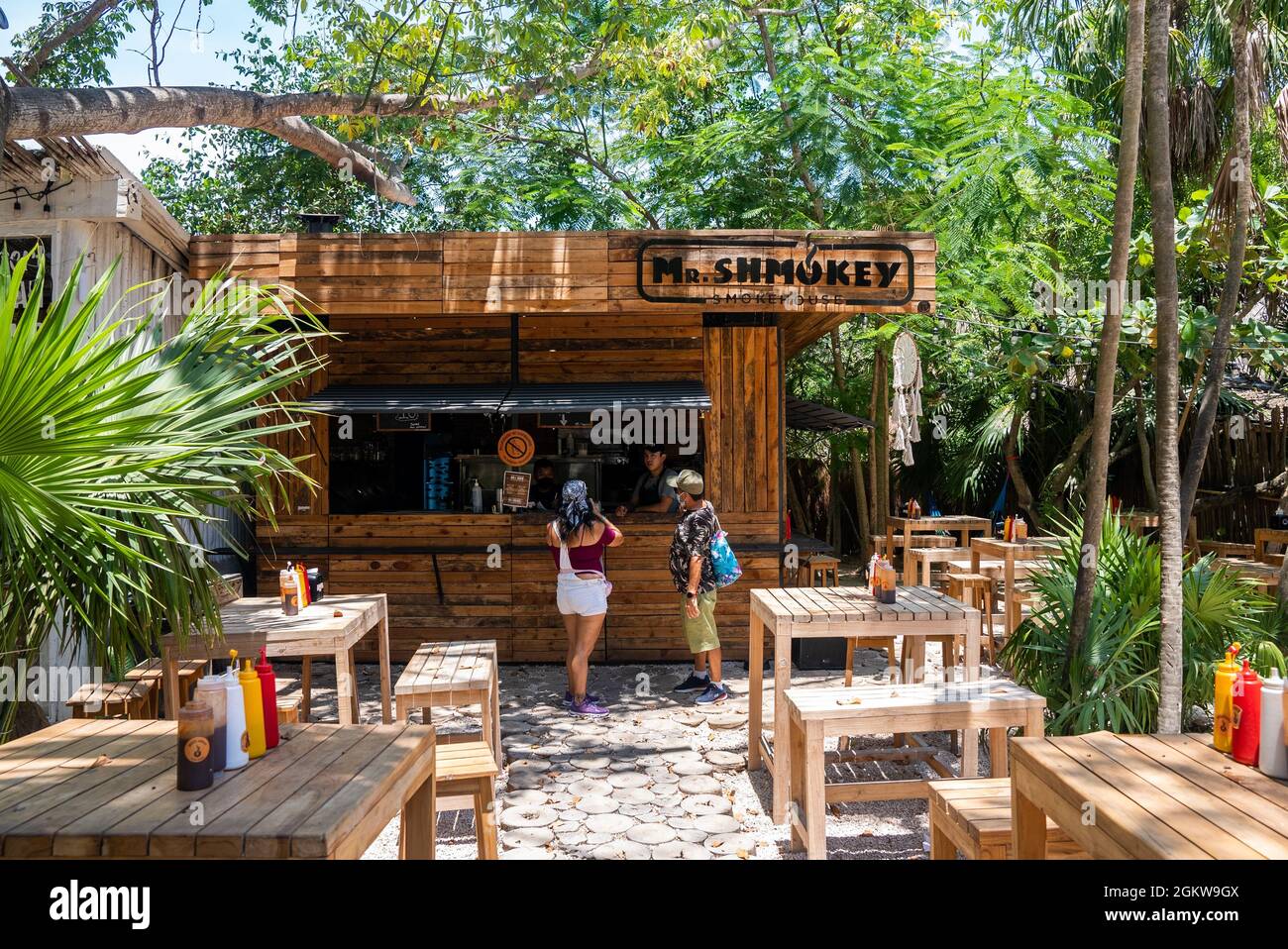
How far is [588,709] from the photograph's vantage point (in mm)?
6895

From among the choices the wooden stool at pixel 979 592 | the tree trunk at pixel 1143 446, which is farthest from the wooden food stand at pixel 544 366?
the tree trunk at pixel 1143 446

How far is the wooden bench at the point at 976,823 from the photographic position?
10.2ft

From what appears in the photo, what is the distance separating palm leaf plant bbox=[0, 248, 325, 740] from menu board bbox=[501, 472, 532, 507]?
15.1 ft

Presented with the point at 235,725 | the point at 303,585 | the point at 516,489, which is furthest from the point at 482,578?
the point at 235,725

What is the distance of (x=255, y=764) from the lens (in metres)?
2.75

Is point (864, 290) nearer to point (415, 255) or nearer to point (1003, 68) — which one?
point (415, 255)

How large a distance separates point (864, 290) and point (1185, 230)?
7.70ft

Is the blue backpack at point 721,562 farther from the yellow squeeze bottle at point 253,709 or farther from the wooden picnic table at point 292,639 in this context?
the yellow squeeze bottle at point 253,709

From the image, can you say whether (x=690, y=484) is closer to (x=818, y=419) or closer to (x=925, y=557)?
(x=925, y=557)

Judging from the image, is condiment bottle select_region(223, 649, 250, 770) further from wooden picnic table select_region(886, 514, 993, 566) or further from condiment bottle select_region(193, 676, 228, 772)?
wooden picnic table select_region(886, 514, 993, 566)

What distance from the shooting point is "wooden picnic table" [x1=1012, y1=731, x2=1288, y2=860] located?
7.16ft

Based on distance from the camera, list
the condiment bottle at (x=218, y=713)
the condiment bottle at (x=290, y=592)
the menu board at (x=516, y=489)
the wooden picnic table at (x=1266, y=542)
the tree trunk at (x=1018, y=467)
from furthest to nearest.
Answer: the tree trunk at (x=1018, y=467)
the wooden picnic table at (x=1266, y=542)
the menu board at (x=516, y=489)
the condiment bottle at (x=290, y=592)
the condiment bottle at (x=218, y=713)

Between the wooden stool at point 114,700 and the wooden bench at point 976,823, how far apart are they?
12.1 feet
